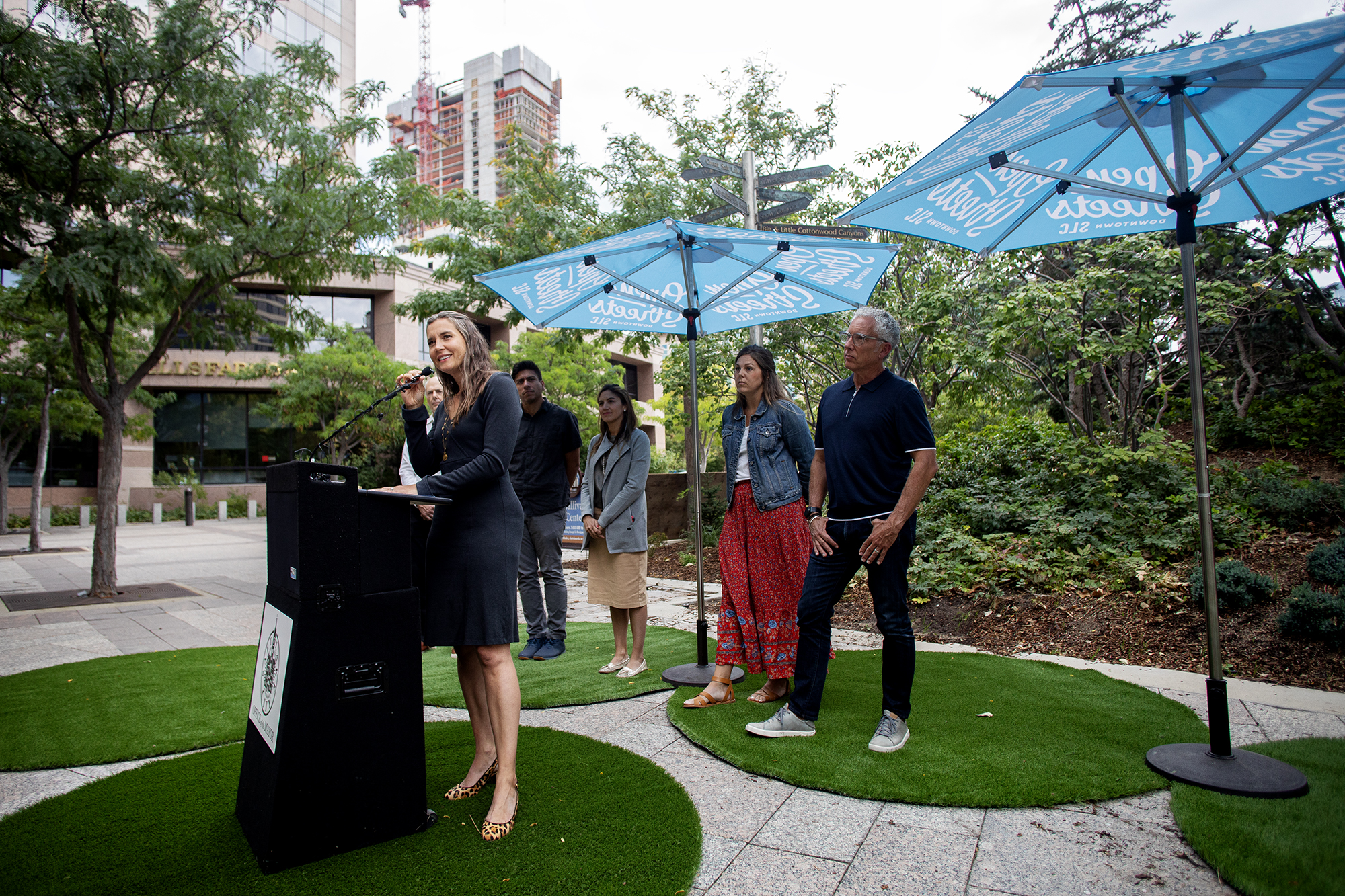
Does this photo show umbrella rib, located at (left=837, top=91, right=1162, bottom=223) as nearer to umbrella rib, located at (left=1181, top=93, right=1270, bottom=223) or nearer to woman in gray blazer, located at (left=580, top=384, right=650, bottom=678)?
umbrella rib, located at (left=1181, top=93, right=1270, bottom=223)

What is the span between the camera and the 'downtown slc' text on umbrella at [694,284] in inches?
180

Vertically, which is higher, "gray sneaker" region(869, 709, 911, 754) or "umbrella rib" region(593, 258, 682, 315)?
"umbrella rib" region(593, 258, 682, 315)

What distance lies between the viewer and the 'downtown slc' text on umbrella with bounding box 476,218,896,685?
456cm

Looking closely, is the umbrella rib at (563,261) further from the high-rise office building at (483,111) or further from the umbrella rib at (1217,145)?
the high-rise office building at (483,111)

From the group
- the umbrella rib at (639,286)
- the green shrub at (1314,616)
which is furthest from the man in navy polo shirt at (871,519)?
the green shrub at (1314,616)

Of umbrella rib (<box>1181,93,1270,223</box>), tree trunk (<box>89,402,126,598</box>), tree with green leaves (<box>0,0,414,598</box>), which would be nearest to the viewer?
umbrella rib (<box>1181,93,1270,223</box>)

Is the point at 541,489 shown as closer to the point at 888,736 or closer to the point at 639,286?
the point at 639,286

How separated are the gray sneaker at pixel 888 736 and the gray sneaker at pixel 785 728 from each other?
0.99 feet

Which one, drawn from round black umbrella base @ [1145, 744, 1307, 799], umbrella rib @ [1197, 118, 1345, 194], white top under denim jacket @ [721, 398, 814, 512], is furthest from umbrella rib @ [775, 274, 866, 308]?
round black umbrella base @ [1145, 744, 1307, 799]

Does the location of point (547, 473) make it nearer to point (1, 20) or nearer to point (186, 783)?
point (186, 783)

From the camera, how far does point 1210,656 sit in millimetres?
3018

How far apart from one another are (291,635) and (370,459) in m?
28.6

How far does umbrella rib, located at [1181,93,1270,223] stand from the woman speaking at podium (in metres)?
3.06

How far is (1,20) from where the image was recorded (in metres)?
6.98
